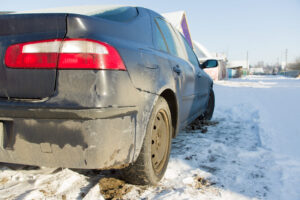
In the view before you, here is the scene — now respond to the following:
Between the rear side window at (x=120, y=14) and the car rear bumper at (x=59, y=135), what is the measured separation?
0.78 meters

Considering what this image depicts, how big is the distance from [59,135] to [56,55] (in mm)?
448

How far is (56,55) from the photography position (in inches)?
50.4

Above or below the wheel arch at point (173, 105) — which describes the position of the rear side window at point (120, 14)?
above

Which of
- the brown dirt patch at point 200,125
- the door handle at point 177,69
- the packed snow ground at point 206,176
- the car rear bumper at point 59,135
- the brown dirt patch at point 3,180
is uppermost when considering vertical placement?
the door handle at point 177,69

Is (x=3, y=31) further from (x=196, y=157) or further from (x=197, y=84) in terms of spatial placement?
(x=197, y=84)

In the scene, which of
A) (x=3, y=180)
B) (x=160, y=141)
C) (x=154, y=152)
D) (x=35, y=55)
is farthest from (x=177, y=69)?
(x=3, y=180)

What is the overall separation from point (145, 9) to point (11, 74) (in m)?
1.43

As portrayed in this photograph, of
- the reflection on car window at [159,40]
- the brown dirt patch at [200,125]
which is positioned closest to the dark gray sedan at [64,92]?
the reflection on car window at [159,40]

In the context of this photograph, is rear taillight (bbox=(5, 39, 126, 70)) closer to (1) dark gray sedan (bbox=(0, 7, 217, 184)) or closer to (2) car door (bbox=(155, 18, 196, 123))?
(1) dark gray sedan (bbox=(0, 7, 217, 184))

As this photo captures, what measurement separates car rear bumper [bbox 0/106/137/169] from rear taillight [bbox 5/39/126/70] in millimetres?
252

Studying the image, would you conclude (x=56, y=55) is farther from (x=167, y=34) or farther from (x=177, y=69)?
(x=167, y=34)

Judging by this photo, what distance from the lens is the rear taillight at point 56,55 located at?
4.20 ft

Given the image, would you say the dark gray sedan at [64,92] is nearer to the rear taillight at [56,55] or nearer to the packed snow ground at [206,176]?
the rear taillight at [56,55]

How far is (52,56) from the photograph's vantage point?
4.20 ft
